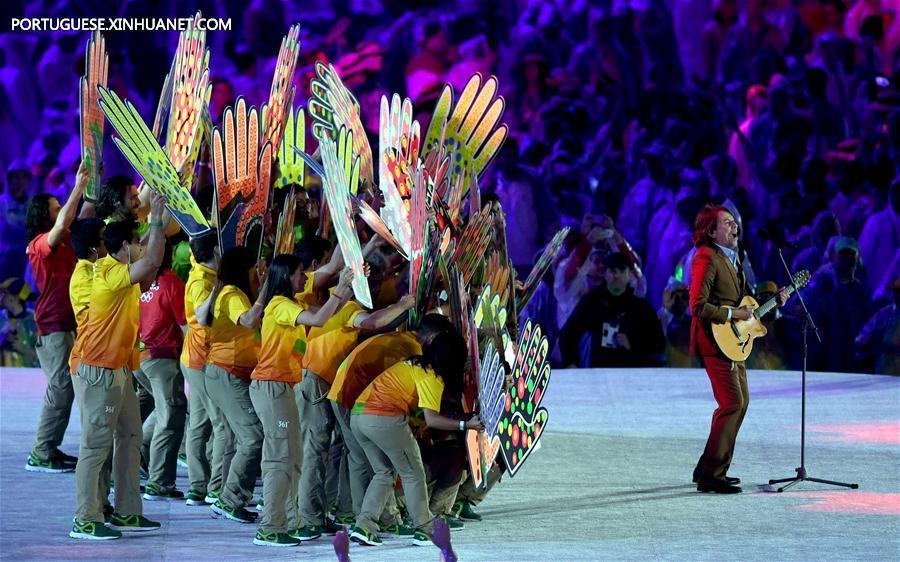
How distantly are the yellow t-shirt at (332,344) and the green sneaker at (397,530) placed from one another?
0.74 m

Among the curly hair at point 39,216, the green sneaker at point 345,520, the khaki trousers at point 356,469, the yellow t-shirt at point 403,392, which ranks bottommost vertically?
the green sneaker at point 345,520

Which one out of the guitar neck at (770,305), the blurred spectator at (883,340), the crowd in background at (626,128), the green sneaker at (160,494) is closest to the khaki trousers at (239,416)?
the green sneaker at (160,494)

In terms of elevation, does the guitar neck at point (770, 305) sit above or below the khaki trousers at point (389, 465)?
above

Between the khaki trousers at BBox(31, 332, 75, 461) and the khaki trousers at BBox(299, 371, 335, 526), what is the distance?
2103 millimetres

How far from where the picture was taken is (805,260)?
543 inches

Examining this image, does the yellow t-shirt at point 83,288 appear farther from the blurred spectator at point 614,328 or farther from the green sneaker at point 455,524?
the blurred spectator at point 614,328

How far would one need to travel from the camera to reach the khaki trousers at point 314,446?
7.23 metres

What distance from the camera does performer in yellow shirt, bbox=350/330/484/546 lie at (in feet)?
22.3

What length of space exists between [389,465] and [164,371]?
1866mm

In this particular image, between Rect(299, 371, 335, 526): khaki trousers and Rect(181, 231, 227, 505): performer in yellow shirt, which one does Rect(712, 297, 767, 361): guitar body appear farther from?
Rect(181, 231, 227, 505): performer in yellow shirt

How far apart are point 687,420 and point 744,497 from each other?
9.05 feet

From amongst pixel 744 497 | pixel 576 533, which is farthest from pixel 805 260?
pixel 576 533

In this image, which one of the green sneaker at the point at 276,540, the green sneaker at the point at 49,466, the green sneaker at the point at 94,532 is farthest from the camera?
the green sneaker at the point at 49,466

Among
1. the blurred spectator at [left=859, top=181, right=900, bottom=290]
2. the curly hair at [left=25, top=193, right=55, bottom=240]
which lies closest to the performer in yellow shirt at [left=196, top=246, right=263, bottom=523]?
the curly hair at [left=25, top=193, right=55, bottom=240]
